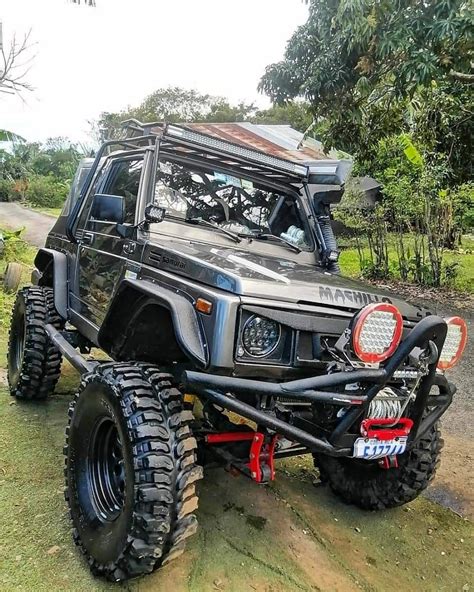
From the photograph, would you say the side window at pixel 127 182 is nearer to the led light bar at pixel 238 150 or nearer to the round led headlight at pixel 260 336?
the led light bar at pixel 238 150

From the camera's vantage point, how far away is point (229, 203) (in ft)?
12.1

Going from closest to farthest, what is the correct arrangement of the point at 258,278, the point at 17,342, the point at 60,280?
the point at 258,278, the point at 60,280, the point at 17,342

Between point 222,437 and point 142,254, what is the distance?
1092mm

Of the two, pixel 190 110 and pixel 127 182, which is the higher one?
pixel 190 110

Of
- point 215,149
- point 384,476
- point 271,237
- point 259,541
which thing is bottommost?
point 259,541

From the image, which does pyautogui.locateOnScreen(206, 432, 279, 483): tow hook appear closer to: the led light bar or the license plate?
the license plate

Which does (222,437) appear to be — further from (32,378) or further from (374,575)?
(32,378)

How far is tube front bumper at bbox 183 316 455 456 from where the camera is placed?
7.02 ft

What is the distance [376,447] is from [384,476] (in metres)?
0.93

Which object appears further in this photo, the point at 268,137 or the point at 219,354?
the point at 268,137

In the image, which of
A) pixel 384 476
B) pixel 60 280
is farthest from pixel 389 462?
pixel 60 280

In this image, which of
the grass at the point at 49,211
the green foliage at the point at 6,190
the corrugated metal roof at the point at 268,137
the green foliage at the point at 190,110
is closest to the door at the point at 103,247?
the corrugated metal roof at the point at 268,137

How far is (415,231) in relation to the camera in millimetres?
10289

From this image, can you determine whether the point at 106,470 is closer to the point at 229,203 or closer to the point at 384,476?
the point at 384,476
